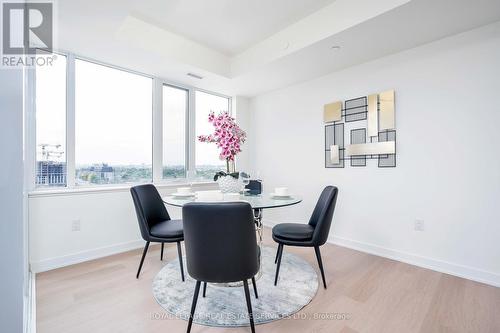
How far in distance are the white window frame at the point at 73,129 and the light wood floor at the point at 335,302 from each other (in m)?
0.99

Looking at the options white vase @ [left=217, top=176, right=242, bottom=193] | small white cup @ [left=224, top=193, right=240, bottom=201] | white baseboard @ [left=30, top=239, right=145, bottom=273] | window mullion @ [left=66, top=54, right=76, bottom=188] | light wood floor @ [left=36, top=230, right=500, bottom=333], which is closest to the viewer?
light wood floor @ [left=36, top=230, right=500, bottom=333]

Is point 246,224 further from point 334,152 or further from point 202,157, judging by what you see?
point 202,157

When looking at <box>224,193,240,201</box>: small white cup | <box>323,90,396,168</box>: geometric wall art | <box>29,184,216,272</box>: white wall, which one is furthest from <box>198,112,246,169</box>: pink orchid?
<box>323,90,396,168</box>: geometric wall art

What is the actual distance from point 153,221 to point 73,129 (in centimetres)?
150

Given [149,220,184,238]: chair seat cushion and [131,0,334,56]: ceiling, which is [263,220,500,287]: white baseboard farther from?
[131,0,334,56]: ceiling

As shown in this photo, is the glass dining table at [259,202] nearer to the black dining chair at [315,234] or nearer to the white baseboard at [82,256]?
the black dining chair at [315,234]

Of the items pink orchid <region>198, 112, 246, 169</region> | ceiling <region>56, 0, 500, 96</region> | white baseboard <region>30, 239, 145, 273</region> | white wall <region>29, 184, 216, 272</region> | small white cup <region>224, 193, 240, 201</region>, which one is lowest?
white baseboard <region>30, 239, 145, 273</region>

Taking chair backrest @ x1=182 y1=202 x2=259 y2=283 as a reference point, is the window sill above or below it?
above

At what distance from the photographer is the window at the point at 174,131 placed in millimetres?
3703

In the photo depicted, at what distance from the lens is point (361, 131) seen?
10.2ft

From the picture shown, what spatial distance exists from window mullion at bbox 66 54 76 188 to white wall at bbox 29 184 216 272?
0.28m

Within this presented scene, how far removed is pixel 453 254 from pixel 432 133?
129 centimetres

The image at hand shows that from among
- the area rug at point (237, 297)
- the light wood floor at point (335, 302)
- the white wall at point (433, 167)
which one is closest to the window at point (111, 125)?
the light wood floor at point (335, 302)

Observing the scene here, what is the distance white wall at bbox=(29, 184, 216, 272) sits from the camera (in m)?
2.45
